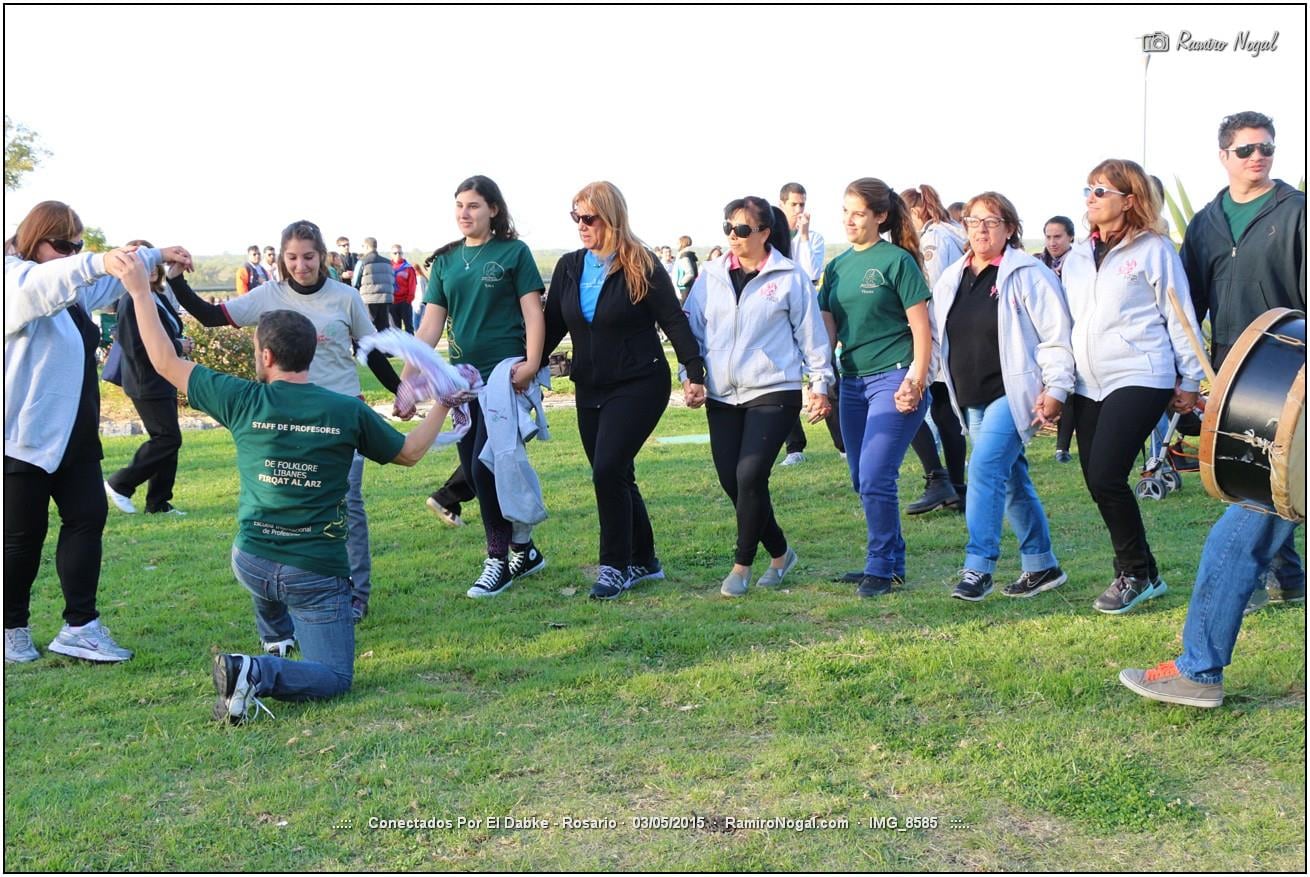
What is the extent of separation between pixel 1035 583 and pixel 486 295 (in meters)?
3.17

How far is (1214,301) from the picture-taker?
230 inches

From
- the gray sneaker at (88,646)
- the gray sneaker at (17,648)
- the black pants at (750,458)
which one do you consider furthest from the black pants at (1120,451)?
the gray sneaker at (17,648)

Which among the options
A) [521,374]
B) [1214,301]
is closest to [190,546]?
[521,374]

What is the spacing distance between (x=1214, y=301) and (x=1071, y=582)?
5.32 feet

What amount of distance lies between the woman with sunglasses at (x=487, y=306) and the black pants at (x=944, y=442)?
3102mm

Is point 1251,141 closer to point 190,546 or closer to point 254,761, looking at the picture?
point 254,761

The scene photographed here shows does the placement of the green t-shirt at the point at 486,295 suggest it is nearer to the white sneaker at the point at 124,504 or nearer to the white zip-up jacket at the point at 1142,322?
the white zip-up jacket at the point at 1142,322

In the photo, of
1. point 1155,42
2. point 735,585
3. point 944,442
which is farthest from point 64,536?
point 1155,42

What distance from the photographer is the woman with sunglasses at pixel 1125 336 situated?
18.9 ft

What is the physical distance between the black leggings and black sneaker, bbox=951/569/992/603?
0.62 metres

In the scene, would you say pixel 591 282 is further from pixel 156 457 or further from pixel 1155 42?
pixel 1155 42

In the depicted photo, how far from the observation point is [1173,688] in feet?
15.3

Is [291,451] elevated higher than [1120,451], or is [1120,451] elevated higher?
[291,451]

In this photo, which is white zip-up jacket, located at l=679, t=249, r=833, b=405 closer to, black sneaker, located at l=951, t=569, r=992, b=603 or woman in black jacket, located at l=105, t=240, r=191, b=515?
black sneaker, located at l=951, t=569, r=992, b=603
